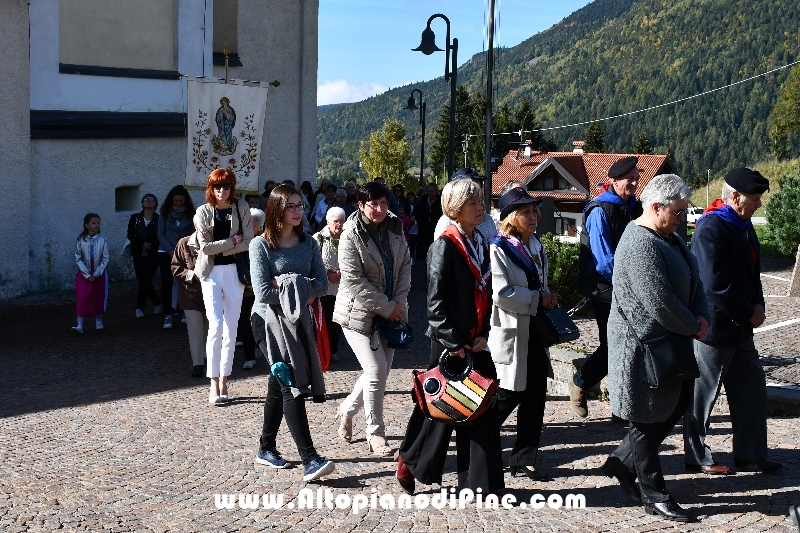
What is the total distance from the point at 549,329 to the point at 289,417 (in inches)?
65.7

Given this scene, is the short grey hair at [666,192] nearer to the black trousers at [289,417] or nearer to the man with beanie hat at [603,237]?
the man with beanie hat at [603,237]

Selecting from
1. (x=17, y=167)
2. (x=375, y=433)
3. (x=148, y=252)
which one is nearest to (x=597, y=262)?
(x=375, y=433)

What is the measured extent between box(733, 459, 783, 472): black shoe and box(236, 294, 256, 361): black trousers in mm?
5458

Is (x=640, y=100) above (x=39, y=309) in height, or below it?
above

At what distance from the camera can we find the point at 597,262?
7.75m

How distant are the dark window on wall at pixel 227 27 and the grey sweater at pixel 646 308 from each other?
59.2ft

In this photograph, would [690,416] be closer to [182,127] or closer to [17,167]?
[17,167]

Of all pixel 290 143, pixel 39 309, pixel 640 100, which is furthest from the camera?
pixel 640 100

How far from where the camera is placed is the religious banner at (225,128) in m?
14.7

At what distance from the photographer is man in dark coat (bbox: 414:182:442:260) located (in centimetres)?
2258

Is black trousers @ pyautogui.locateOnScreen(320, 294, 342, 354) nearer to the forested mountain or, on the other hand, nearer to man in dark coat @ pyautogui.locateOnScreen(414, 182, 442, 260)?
man in dark coat @ pyautogui.locateOnScreen(414, 182, 442, 260)

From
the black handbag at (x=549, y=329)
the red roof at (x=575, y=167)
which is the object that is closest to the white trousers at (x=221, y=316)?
the black handbag at (x=549, y=329)

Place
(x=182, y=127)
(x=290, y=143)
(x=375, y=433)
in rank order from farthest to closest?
(x=290, y=143)
(x=182, y=127)
(x=375, y=433)

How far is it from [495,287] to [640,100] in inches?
6796
